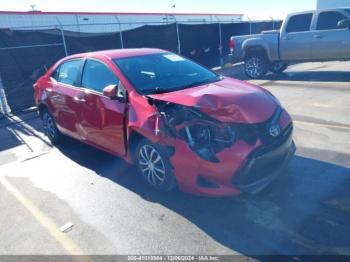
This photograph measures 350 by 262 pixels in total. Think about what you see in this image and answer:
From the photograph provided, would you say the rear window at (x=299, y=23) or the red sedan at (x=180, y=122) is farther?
the rear window at (x=299, y=23)

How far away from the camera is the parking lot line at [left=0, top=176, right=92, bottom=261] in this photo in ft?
11.3

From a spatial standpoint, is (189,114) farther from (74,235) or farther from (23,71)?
(23,71)

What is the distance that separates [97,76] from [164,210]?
2265mm

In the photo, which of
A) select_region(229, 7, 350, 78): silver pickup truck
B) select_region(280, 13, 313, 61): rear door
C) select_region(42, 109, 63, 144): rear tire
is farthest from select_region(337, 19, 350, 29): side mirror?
select_region(42, 109, 63, 144): rear tire

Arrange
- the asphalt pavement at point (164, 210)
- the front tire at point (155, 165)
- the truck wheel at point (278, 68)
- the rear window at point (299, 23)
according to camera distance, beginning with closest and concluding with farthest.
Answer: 1. the asphalt pavement at point (164, 210)
2. the front tire at point (155, 165)
3. the rear window at point (299, 23)
4. the truck wheel at point (278, 68)

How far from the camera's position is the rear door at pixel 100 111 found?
4.63m

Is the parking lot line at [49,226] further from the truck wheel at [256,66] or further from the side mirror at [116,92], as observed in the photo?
the truck wheel at [256,66]

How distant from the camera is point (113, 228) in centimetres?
375

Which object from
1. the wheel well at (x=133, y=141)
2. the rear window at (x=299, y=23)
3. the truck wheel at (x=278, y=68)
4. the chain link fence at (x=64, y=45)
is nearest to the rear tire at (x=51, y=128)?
the wheel well at (x=133, y=141)

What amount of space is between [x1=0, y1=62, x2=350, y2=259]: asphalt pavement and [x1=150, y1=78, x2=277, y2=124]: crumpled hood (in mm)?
968

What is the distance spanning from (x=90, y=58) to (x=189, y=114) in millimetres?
2241

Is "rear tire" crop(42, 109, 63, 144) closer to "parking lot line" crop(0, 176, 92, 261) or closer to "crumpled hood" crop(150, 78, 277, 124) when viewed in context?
"parking lot line" crop(0, 176, 92, 261)

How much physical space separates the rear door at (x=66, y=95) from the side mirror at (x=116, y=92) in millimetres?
1047

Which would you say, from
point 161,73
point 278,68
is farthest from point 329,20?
point 161,73
